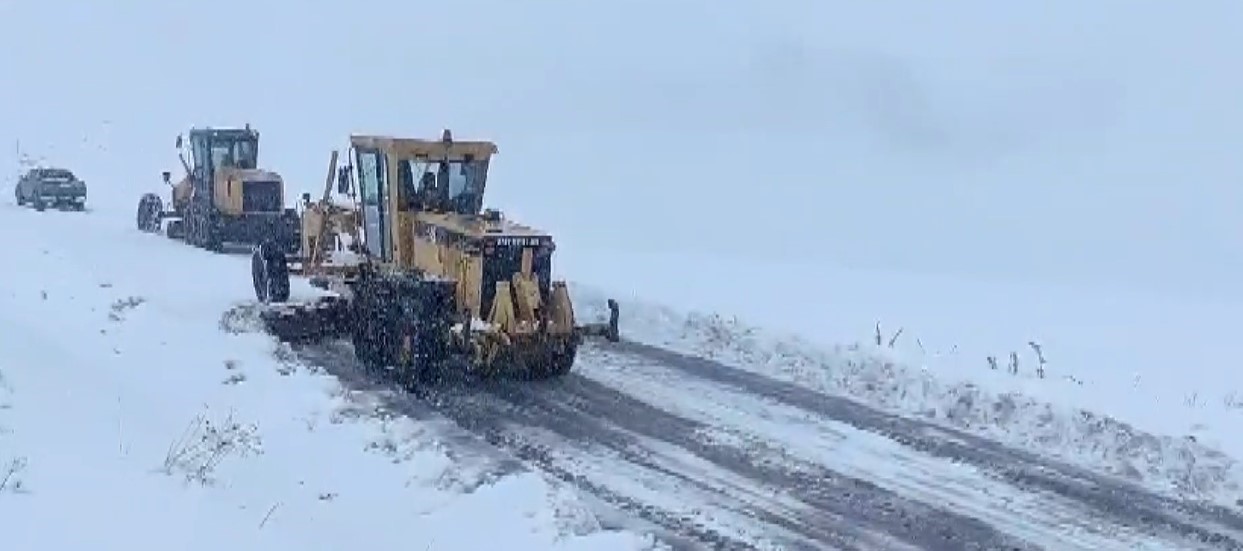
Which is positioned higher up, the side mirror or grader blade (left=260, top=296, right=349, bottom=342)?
the side mirror

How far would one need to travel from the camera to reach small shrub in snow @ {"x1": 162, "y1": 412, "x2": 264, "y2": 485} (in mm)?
9258

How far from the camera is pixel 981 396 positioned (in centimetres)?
1548

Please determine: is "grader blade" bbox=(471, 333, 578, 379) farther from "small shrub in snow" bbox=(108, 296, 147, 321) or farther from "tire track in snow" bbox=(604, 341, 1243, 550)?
"small shrub in snow" bbox=(108, 296, 147, 321)

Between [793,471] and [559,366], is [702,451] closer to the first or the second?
[793,471]

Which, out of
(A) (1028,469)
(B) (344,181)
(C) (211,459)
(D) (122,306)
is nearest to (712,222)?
(B) (344,181)

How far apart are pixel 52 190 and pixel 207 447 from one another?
29.3 meters

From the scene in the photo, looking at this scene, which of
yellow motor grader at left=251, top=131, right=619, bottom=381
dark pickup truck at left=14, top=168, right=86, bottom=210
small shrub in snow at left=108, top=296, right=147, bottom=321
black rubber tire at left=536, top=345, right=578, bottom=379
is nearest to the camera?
yellow motor grader at left=251, top=131, right=619, bottom=381

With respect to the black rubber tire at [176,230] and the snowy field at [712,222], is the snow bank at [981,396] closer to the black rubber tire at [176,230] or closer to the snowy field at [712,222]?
the snowy field at [712,222]

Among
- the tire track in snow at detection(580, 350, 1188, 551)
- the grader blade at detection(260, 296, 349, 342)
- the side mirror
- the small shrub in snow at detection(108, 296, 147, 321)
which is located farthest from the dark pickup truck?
the tire track in snow at detection(580, 350, 1188, 551)

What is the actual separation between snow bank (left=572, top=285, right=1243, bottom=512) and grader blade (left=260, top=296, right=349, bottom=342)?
405cm

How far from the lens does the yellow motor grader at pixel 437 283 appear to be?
15242 mm

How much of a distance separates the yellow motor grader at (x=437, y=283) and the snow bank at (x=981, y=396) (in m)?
2.71

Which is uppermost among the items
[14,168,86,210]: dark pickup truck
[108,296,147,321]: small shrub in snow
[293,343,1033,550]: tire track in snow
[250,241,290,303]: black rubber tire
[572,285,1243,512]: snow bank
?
[14,168,86,210]: dark pickup truck

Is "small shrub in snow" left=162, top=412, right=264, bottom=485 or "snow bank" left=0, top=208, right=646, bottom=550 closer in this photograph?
"snow bank" left=0, top=208, right=646, bottom=550
